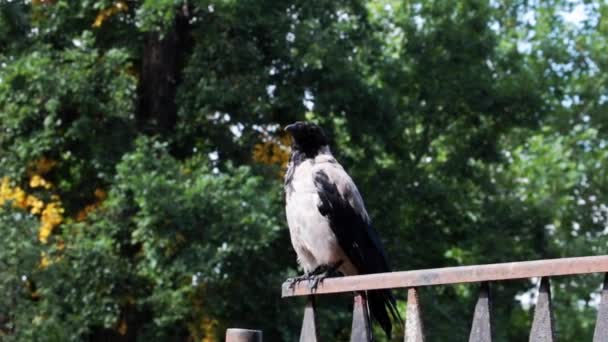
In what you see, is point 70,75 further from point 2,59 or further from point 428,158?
point 428,158

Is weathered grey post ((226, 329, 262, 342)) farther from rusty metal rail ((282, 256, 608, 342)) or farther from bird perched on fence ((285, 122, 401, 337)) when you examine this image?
bird perched on fence ((285, 122, 401, 337))

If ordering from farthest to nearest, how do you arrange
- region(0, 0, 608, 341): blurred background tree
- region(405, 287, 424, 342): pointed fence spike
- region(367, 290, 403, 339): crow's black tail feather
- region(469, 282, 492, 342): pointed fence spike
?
region(0, 0, 608, 341): blurred background tree < region(367, 290, 403, 339): crow's black tail feather < region(405, 287, 424, 342): pointed fence spike < region(469, 282, 492, 342): pointed fence spike

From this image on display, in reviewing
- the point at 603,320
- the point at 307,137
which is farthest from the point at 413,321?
the point at 307,137

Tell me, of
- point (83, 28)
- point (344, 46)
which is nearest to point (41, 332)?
point (83, 28)

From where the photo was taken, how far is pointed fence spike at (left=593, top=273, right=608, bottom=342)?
3.18 metres

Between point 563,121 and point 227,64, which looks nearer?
point 227,64

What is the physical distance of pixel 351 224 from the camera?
5848mm

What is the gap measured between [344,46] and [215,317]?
3.20 m

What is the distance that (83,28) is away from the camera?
43.8 ft

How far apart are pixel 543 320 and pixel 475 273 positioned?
22 cm

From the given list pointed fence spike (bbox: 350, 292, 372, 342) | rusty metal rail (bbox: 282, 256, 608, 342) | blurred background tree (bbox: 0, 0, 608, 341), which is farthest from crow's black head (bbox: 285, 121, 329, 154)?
blurred background tree (bbox: 0, 0, 608, 341)

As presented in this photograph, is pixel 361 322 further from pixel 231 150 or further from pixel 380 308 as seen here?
pixel 231 150

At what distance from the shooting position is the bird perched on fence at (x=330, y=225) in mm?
5781

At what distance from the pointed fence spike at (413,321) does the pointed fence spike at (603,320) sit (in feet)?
1.77
